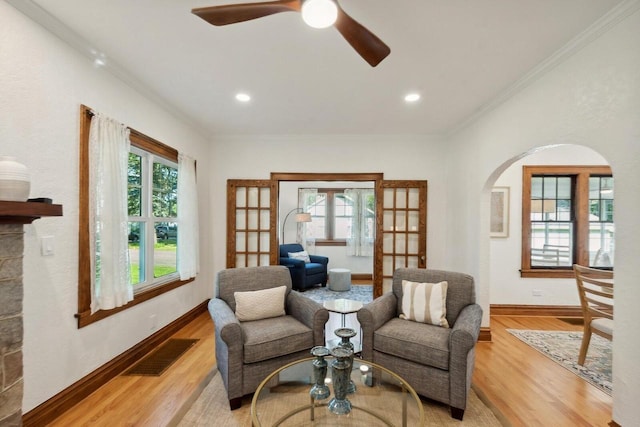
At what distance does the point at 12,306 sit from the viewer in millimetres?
1501

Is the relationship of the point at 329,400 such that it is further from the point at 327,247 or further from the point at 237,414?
the point at 327,247

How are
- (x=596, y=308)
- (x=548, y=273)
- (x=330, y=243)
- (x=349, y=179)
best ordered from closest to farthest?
(x=596, y=308) → (x=548, y=273) → (x=349, y=179) → (x=330, y=243)

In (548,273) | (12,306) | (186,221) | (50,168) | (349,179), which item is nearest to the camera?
(12,306)

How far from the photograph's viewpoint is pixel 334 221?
717 centimetres

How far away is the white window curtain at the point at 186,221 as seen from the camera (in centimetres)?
353

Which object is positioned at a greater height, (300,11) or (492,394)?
(300,11)

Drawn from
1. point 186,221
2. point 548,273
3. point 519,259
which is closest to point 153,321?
point 186,221

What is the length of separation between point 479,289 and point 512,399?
4.21 ft

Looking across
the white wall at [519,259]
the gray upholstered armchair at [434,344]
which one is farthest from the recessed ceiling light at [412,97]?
the white wall at [519,259]

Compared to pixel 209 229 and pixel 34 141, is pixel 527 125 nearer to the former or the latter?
pixel 34 141

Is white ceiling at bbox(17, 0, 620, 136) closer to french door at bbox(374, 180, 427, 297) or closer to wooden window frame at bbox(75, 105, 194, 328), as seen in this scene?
wooden window frame at bbox(75, 105, 194, 328)

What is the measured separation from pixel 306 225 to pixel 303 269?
63.6 inches

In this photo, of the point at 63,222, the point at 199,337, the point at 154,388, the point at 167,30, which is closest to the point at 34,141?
the point at 63,222

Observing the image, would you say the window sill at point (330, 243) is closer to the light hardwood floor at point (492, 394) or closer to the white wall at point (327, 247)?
the white wall at point (327, 247)
